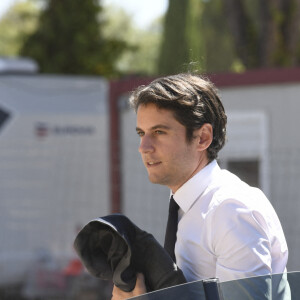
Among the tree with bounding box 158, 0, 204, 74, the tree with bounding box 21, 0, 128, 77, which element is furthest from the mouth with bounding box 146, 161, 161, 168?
the tree with bounding box 158, 0, 204, 74

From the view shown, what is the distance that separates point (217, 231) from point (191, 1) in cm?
1575

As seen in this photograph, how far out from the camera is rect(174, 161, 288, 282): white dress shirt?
2.11m

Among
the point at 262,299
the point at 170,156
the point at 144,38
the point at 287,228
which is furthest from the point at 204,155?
the point at 144,38

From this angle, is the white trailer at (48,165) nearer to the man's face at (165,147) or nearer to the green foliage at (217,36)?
the man's face at (165,147)

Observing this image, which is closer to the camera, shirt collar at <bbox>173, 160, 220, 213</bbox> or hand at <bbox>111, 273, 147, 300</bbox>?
hand at <bbox>111, 273, 147, 300</bbox>

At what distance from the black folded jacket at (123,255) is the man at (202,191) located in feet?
0.14

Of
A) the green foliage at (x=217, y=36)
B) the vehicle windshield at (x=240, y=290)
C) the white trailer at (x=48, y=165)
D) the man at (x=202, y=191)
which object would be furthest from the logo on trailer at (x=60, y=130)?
the green foliage at (x=217, y=36)

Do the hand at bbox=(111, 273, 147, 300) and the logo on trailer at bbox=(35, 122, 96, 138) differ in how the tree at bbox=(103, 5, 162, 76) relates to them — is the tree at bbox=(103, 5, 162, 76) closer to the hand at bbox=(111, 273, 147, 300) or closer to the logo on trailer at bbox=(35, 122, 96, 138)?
the logo on trailer at bbox=(35, 122, 96, 138)

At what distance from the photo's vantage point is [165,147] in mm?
2342

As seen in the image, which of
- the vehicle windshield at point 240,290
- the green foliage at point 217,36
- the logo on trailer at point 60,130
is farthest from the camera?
the green foliage at point 217,36

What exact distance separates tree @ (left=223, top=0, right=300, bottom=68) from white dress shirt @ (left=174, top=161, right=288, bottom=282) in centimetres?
1478

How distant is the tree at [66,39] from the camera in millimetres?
15680

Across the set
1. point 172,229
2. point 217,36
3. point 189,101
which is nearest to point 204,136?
point 189,101

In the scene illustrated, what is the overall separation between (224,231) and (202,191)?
246 mm
